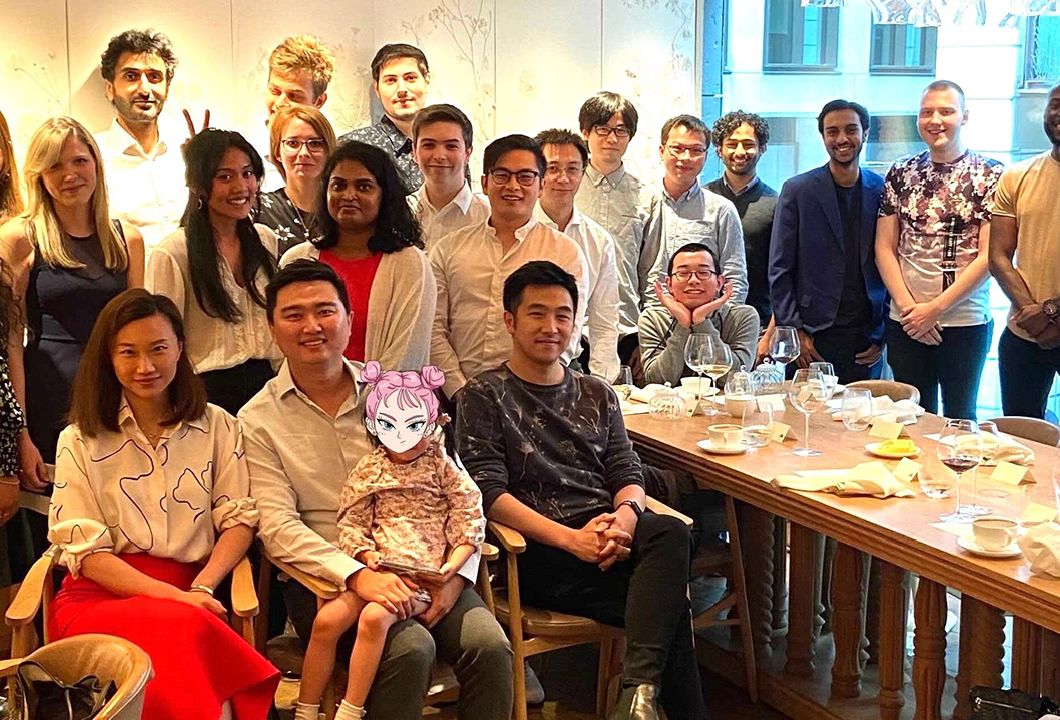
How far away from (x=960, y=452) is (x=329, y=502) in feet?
4.70

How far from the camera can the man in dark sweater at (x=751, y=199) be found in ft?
16.3

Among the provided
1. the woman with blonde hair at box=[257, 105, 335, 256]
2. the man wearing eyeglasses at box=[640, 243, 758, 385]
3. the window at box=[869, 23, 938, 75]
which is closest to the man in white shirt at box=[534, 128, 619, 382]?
the man wearing eyeglasses at box=[640, 243, 758, 385]

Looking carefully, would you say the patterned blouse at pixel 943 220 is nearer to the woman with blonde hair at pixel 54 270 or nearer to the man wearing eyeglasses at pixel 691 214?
the man wearing eyeglasses at pixel 691 214

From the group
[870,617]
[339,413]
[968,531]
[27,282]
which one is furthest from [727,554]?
[27,282]

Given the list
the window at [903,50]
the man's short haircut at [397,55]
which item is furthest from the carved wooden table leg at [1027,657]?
the window at [903,50]

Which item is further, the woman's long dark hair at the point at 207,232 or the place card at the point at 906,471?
the woman's long dark hair at the point at 207,232

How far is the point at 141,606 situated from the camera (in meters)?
2.46

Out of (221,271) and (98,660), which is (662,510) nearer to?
(221,271)

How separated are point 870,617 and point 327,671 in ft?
5.28

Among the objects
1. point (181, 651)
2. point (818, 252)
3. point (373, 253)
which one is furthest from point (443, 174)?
point (181, 651)

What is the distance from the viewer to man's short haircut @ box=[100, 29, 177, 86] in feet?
14.8

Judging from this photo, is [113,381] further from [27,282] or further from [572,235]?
[572,235]

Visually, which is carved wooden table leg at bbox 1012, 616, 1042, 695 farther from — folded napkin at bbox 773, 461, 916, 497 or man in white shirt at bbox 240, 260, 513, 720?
man in white shirt at bbox 240, 260, 513, 720

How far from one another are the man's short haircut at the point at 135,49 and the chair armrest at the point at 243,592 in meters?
2.60
